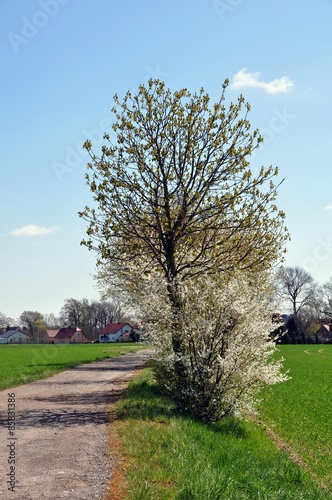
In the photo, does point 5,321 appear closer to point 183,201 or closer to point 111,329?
point 111,329

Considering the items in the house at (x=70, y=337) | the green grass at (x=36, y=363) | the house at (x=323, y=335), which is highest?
the house at (x=70, y=337)

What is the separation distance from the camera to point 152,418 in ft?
37.0

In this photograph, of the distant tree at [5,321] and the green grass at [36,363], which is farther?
the distant tree at [5,321]

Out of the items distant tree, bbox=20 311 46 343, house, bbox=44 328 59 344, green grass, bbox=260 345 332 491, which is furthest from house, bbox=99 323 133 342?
green grass, bbox=260 345 332 491

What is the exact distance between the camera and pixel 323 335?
346 ft

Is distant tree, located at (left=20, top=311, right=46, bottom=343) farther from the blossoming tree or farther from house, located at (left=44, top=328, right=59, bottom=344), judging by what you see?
the blossoming tree

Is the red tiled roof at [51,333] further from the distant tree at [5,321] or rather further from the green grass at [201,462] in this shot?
the green grass at [201,462]

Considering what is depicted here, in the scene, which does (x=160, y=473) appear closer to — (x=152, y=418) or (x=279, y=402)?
(x=152, y=418)

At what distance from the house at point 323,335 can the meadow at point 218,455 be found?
90032 millimetres

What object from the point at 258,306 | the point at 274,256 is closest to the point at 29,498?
the point at 258,306

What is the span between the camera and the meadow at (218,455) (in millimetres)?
6402

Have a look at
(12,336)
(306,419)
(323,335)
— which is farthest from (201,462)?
(12,336)

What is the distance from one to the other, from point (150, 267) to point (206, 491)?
10.6m

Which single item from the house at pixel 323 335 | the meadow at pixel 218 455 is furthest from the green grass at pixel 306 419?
the house at pixel 323 335
